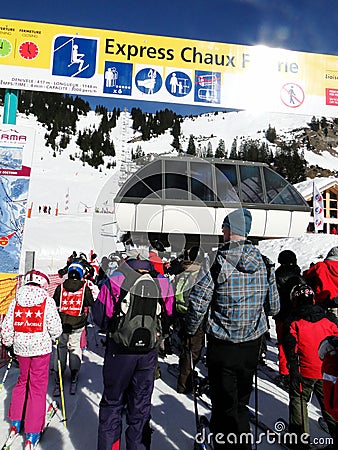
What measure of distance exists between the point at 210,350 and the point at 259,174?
7.35 metres

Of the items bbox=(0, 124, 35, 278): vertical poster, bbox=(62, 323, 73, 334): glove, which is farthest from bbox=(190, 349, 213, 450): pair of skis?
bbox=(0, 124, 35, 278): vertical poster

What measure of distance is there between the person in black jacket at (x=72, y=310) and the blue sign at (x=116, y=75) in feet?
10.9

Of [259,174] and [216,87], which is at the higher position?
[216,87]

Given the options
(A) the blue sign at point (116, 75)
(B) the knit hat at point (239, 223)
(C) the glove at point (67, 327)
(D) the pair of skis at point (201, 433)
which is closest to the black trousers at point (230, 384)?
(D) the pair of skis at point (201, 433)

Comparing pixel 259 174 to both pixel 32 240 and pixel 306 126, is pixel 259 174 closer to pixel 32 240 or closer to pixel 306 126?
pixel 32 240

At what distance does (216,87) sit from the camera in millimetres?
6285

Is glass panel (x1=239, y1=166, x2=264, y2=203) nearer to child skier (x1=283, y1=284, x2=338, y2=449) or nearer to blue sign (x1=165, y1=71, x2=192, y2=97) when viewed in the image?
blue sign (x1=165, y1=71, x2=192, y2=97)

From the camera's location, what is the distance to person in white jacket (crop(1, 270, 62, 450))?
3.19 metres

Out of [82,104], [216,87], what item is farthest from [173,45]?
[82,104]

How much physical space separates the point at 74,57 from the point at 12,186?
240 cm

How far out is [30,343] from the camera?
3188mm

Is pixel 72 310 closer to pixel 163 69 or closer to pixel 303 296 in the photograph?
pixel 303 296

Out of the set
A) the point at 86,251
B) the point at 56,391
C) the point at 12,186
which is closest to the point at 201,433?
the point at 56,391

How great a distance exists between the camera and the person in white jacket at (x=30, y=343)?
10.5ft
